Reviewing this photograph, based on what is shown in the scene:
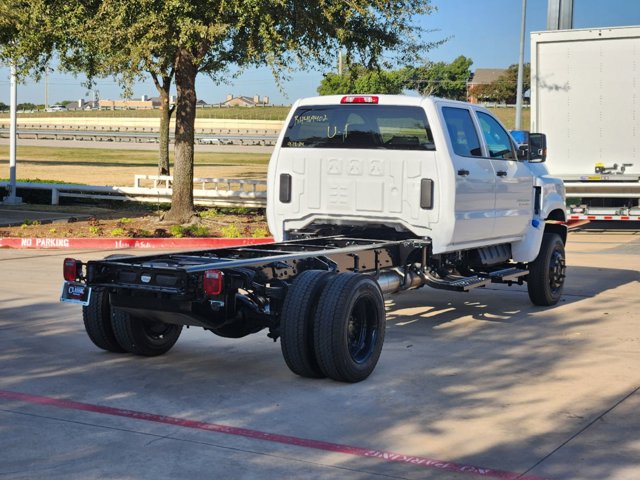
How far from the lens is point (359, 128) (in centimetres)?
1024

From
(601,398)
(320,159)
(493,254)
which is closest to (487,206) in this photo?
(493,254)

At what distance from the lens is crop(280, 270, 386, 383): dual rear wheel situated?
25.1 ft

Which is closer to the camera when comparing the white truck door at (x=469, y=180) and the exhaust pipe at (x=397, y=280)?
the exhaust pipe at (x=397, y=280)

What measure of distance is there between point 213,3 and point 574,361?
10.3 metres

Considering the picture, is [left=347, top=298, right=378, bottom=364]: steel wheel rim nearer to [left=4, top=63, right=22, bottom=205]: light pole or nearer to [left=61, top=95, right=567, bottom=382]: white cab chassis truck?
[left=61, top=95, right=567, bottom=382]: white cab chassis truck

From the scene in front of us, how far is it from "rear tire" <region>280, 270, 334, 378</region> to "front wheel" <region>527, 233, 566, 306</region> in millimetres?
4660

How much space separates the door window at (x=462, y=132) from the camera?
Answer: 10.1m

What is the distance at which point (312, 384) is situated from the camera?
788 centimetres

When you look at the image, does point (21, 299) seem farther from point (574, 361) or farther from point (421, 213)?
point (574, 361)

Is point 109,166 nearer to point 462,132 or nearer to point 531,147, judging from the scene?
point 531,147

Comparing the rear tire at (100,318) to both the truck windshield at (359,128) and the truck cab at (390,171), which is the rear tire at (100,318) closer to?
the truck cab at (390,171)

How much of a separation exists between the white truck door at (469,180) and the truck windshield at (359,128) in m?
0.34

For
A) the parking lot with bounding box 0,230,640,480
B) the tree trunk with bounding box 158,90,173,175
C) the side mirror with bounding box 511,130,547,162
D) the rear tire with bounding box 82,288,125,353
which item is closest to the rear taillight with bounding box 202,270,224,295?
the parking lot with bounding box 0,230,640,480

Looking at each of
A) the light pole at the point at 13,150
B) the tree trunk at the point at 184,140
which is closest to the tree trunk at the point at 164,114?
the light pole at the point at 13,150
